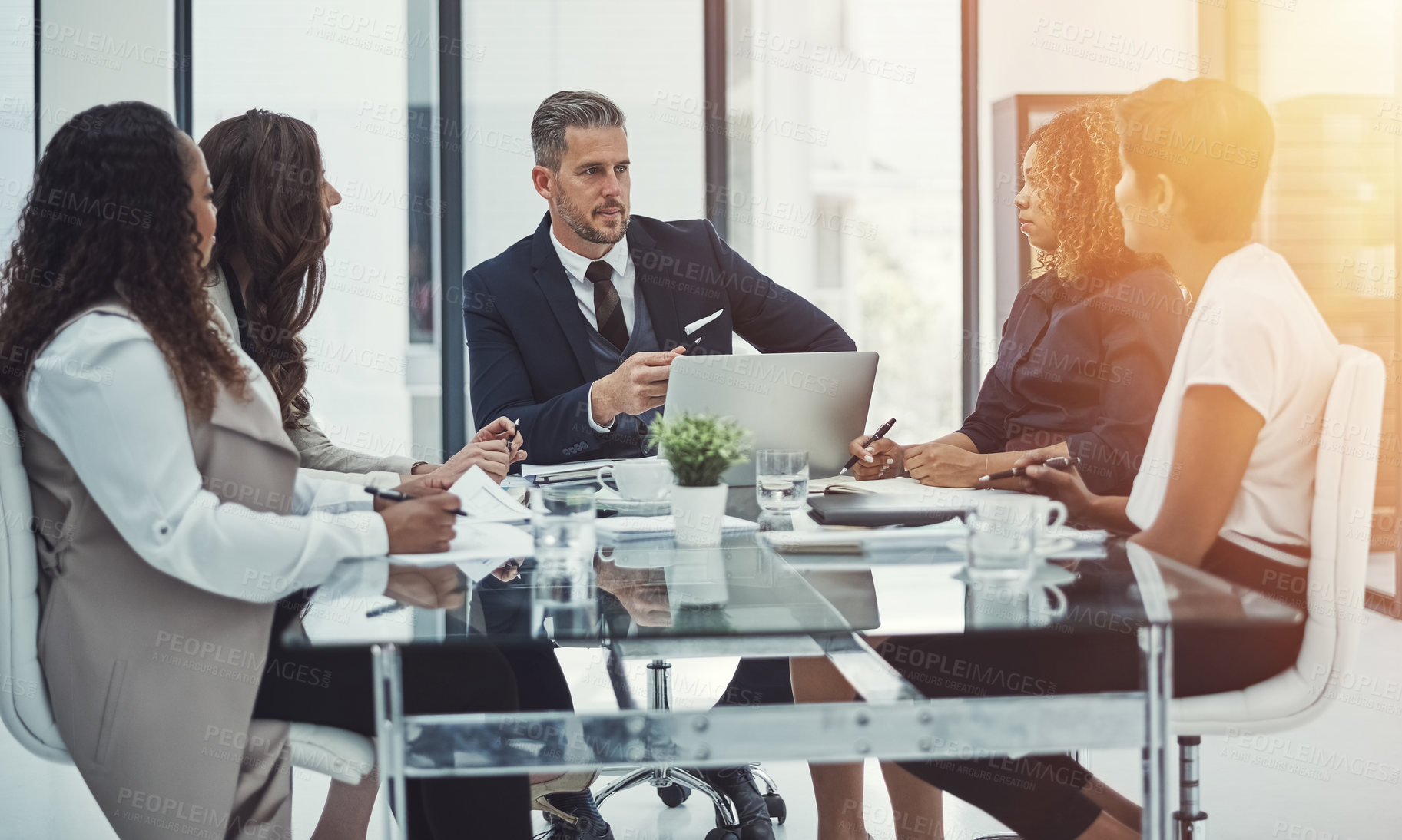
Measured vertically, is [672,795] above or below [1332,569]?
below

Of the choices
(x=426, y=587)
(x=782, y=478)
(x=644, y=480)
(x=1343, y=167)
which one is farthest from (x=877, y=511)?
(x=1343, y=167)

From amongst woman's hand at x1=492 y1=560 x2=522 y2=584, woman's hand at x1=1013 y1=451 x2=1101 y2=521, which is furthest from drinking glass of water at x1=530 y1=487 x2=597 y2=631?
woman's hand at x1=1013 y1=451 x2=1101 y2=521

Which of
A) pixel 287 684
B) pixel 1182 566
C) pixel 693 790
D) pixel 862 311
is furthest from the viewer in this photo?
pixel 862 311

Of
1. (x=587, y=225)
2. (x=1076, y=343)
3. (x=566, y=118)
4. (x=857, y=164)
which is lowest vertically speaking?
(x=1076, y=343)

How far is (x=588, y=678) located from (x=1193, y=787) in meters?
2.11

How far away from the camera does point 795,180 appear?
16.2 ft

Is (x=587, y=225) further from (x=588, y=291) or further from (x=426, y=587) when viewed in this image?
(x=426, y=587)

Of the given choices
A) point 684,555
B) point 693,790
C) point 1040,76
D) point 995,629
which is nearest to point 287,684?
point 684,555

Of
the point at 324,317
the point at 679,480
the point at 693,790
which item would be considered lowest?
the point at 693,790

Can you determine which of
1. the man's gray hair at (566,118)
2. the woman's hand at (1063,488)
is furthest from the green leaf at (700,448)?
the man's gray hair at (566,118)

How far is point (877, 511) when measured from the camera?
1775 millimetres

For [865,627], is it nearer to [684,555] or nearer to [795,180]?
[684,555]

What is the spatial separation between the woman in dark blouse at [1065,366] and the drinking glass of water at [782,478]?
0.41 meters

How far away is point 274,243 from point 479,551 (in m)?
0.82
